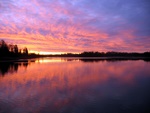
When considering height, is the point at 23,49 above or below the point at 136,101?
above

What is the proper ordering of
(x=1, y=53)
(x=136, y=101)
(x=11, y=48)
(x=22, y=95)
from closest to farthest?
1. (x=136, y=101)
2. (x=22, y=95)
3. (x=1, y=53)
4. (x=11, y=48)

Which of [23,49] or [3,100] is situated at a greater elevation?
[23,49]

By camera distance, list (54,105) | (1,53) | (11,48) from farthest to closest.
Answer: (11,48)
(1,53)
(54,105)

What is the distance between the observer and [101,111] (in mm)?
7969

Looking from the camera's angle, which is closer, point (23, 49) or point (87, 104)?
point (87, 104)

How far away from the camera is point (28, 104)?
8953mm

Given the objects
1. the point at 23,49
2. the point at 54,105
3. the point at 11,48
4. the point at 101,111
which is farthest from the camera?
the point at 23,49

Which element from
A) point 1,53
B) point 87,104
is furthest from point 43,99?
point 1,53

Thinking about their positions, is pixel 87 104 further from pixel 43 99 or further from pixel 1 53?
pixel 1 53

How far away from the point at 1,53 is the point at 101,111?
69571 mm

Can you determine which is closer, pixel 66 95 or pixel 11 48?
pixel 66 95

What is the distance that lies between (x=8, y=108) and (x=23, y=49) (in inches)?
4698

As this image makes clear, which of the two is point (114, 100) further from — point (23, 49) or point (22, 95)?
point (23, 49)

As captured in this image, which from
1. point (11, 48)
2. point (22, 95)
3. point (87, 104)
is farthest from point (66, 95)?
point (11, 48)
